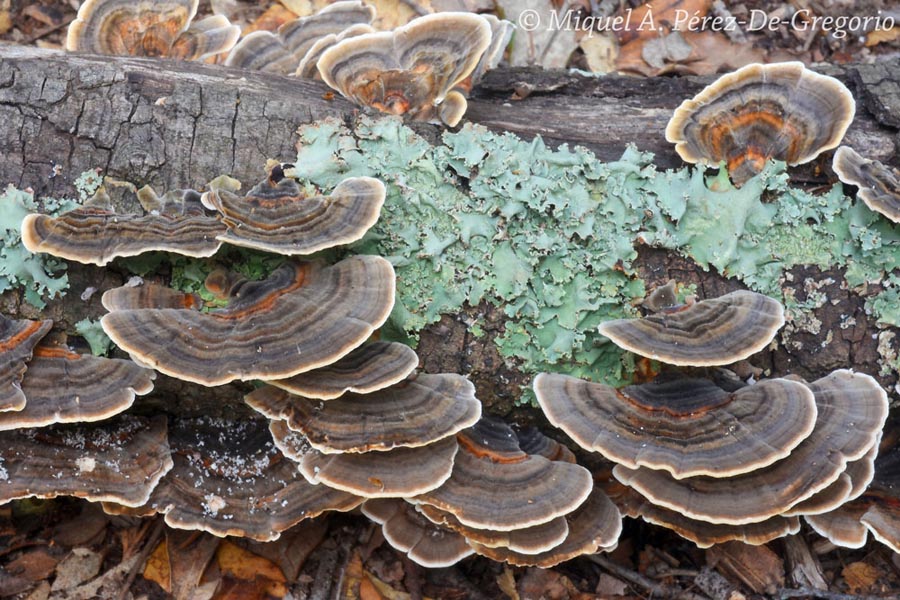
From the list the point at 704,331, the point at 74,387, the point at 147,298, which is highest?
the point at 704,331

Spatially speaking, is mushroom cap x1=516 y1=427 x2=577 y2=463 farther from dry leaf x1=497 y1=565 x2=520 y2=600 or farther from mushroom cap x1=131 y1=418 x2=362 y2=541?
dry leaf x1=497 y1=565 x2=520 y2=600

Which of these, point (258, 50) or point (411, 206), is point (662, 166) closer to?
point (411, 206)

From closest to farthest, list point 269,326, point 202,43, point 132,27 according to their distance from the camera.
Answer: point 269,326 → point 132,27 → point 202,43

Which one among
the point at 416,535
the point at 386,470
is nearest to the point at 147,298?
the point at 386,470

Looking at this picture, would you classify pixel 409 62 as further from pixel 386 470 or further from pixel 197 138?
pixel 386 470

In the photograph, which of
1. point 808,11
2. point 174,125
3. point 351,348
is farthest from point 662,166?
point 808,11

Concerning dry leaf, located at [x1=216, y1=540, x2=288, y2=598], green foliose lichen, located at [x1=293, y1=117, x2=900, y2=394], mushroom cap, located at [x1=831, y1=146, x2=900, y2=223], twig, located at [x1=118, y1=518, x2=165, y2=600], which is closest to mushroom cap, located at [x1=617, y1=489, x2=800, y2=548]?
green foliose lichen, located at [x1=293, y1=117, x2=900, y2=394]

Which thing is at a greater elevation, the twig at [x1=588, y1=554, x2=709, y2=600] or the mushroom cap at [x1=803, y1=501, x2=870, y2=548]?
the mushroom cap at [x1=803, y1=501, x2=870, y2=548]
